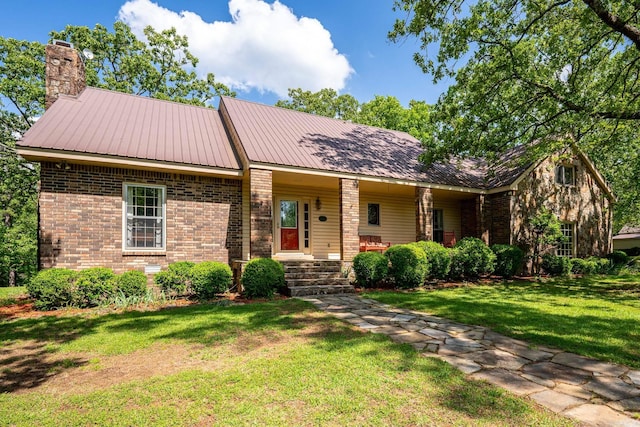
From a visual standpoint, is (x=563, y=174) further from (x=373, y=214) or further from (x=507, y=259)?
(x=373, y=214)

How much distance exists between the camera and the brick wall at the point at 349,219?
11.1 meters

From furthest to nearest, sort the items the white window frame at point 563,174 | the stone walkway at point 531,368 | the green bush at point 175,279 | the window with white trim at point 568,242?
the window with white trim at point 568,242
the white window frame at point 563,174
the green bush at point 175,279
the stone walkway at point 531,368

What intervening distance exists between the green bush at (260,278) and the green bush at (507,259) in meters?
8.49

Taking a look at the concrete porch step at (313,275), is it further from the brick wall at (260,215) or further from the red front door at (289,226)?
the red front door at (289,226)

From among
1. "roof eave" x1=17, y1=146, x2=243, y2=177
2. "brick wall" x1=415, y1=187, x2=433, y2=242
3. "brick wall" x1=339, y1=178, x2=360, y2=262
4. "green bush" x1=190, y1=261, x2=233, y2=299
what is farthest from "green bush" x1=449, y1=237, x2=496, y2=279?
"roof eave" x1=17, y1=146, x2=243, y2=177

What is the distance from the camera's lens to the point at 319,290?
9211 mm

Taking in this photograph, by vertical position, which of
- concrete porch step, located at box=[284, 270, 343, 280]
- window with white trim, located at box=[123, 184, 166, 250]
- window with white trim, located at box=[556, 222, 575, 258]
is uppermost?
window with white trim, located at box=[123, 184, 166, 250]

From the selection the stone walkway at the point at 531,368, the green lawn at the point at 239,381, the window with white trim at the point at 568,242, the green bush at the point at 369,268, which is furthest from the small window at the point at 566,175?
the green lawn at the point at 239,381

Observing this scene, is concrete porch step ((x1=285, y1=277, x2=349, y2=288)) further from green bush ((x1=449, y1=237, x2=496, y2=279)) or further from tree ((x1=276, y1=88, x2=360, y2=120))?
tree ((x1=276, y1=88, x2=360, y2=120))

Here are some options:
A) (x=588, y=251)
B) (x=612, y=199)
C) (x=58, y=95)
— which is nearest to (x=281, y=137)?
(x=58, y=95)

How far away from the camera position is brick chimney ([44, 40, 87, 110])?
11172 mm

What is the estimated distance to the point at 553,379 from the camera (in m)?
3.65

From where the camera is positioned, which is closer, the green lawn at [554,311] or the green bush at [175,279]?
the green lawn at [554,311]

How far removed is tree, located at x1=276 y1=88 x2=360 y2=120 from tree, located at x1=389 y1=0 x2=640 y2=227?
21.6m
